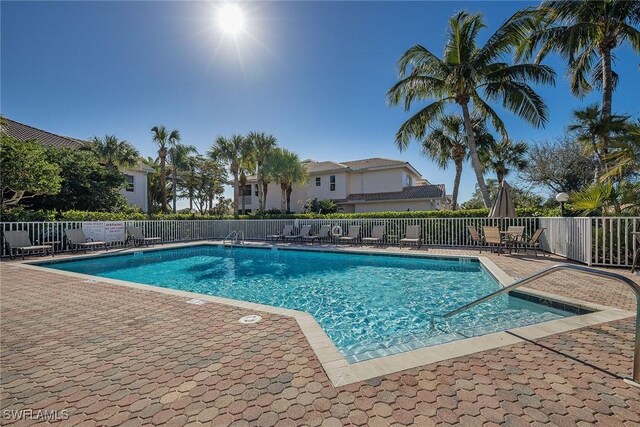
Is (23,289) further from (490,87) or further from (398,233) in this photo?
(490,87)

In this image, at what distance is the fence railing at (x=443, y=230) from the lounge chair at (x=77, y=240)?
1.10 ft

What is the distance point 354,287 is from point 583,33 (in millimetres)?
14241

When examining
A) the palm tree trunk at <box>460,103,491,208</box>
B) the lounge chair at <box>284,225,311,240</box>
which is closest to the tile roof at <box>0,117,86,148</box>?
the lounge chair at <box>284,225,311,240</box>

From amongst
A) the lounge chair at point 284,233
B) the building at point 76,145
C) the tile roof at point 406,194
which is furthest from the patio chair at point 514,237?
the building at point 76,145

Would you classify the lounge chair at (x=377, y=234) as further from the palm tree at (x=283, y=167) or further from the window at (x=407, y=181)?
the window at (x=407, y=181)

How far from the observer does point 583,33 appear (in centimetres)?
1147

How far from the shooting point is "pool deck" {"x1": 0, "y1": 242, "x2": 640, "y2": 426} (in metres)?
2.07

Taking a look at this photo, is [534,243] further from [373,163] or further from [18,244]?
[18,244]

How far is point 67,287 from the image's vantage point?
617 cm

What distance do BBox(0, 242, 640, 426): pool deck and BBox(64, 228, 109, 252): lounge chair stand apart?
10028 mm

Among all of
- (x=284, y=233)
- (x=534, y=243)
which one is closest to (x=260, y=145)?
(x=284, y=233)

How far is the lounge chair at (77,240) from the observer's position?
12.1 metres

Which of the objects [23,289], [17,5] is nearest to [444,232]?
[23,289]

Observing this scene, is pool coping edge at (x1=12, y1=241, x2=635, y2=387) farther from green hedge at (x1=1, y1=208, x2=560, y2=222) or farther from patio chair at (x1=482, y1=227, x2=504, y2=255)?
green hedge at (x1=1, y1=208, x2=560, y2=222)
